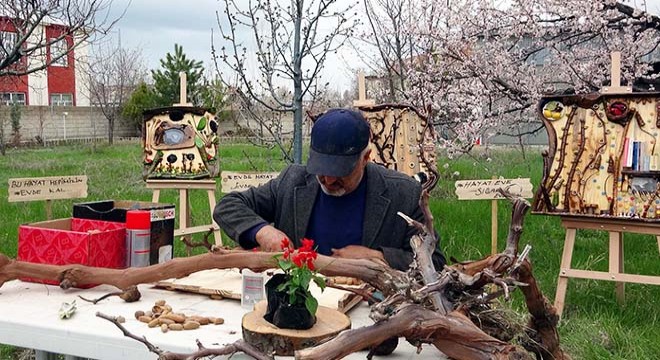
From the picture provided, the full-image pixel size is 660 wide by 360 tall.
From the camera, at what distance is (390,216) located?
2.64m

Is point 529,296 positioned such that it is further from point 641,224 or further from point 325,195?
point 641,224

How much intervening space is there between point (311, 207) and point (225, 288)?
1.66 feet

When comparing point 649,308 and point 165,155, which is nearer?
point 649,308

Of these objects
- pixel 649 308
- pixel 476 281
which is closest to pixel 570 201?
pixel 649 308

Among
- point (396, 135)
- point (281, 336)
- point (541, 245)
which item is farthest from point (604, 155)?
point (281, 336)

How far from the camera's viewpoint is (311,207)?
2723mm

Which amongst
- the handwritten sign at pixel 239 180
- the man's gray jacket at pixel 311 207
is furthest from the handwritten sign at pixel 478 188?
the man's gray jacket at pixel 311 207

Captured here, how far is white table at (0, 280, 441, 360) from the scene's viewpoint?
194 centimetres

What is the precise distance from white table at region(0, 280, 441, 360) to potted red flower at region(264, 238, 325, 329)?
156mm

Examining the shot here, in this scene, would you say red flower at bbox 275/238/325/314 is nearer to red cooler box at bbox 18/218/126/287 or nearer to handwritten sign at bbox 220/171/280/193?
red cooler box at bbox 18/218/126/287

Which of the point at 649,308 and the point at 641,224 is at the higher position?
the point at 641,224

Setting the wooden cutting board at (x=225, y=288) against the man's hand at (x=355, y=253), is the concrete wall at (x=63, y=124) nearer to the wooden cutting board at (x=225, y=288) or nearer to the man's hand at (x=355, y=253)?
the wooden cutting board at (x=225, y=288)

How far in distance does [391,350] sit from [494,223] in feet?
8.18

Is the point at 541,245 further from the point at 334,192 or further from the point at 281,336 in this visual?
the point at 281,336
